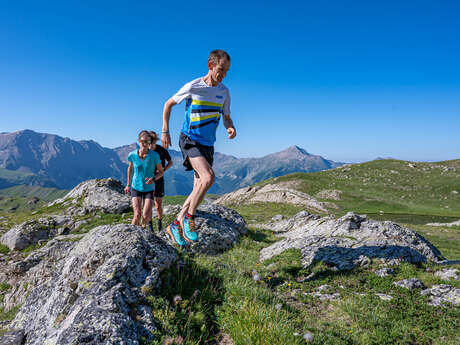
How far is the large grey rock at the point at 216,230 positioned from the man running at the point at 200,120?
3583 mm

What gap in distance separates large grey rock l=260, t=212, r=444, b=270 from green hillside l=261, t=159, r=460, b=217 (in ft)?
134

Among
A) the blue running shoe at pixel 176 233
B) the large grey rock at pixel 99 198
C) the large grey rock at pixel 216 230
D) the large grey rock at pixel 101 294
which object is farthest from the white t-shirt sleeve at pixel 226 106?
the large grey rock at pixel 99 198

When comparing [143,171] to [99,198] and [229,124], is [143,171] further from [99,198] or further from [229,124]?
[99,198]

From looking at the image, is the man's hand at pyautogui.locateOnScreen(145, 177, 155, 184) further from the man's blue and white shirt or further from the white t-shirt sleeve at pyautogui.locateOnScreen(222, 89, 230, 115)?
the white t-shirt sleeve at pyautogui.locateOnScreen(222, 89, 230, 115)

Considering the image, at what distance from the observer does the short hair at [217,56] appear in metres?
6.35

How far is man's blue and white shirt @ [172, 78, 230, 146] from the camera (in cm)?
633

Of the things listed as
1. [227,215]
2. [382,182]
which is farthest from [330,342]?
[382,182]

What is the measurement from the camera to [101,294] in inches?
178

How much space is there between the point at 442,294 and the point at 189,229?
6571mm

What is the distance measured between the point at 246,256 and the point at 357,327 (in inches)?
216

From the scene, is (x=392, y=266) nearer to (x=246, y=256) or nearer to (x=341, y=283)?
(x=341, y=283)

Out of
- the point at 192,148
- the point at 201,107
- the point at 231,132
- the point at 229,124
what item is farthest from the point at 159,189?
the point at 201,107

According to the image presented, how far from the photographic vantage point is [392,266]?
27.1 feet

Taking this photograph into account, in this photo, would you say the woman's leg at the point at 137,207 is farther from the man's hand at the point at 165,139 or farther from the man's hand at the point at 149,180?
the man's hand at the point at 165,139
